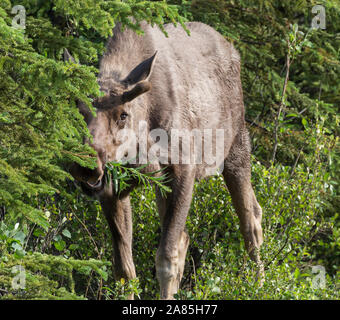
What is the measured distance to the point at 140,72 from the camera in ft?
19.9

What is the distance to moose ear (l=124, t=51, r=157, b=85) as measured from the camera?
19.8 feet

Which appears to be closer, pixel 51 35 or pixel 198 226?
pixel 51 35

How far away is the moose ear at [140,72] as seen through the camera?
6.02 m

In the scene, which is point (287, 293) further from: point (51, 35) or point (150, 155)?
point (51, 35)

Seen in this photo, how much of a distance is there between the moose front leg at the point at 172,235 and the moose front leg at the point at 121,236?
0.35m

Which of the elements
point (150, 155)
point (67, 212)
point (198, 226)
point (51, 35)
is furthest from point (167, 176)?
point (51, 35)

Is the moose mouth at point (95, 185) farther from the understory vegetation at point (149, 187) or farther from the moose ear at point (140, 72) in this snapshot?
the moose ear at point (140, 72)

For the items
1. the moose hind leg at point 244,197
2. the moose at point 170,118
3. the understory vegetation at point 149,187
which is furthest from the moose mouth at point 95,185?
the moose hind leg at point 244,197

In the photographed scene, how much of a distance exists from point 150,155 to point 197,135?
0.71 meters

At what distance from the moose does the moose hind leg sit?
0.01 meters

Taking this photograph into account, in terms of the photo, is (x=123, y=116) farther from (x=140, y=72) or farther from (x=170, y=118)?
(x=170, y=118)

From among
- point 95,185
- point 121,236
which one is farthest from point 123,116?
point 121,236
